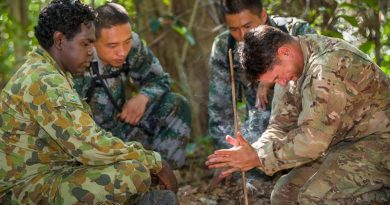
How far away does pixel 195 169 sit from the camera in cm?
595

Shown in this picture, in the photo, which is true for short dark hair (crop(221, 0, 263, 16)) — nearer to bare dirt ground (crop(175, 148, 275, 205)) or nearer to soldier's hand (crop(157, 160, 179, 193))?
bare dirt ground (crop(175, 148, 275, 205))

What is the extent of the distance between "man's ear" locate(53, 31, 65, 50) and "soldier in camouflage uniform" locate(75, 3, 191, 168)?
1032 mm

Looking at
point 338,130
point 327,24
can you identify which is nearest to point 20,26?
point 327,24

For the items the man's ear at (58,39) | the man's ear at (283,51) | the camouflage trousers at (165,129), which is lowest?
the camouflage trousers at (165,129)

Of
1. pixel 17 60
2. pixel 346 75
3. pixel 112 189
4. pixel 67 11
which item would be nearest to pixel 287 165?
pixel 346 75

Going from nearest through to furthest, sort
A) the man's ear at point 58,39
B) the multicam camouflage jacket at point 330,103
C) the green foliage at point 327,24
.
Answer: the multicam camouflage jacket at point 330,103
the man's ear at point 58,39
the green foliage at point 327,24

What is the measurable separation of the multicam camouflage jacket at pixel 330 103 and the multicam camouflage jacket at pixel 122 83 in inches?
60.1

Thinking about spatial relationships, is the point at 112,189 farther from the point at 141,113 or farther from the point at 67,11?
the point at 141,113

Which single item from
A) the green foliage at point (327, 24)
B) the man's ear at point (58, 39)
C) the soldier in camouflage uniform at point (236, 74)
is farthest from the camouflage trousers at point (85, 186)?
the green foliage at point (327, 24)

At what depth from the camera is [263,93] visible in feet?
16.4

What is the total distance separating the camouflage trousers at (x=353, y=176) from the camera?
375cm

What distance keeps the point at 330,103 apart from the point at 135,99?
1990mm

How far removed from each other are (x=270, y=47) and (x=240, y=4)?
149 centimetres

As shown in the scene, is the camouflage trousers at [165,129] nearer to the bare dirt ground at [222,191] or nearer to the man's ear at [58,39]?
the bare dirt ground at [222,191]
